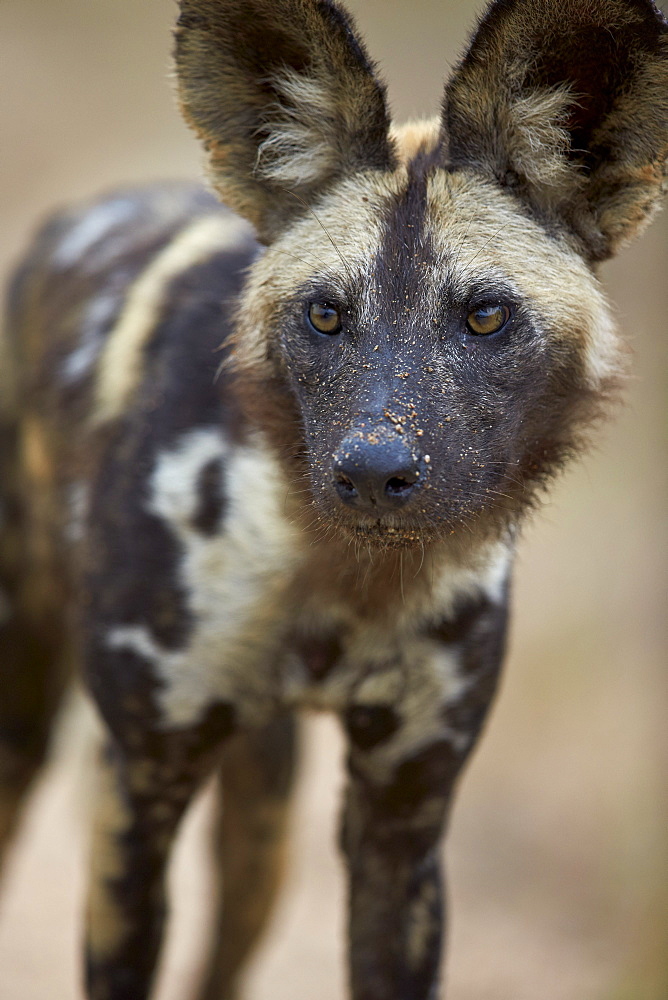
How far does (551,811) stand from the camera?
475cm

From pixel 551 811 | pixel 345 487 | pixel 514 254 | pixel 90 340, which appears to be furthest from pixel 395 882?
pixel 551 811

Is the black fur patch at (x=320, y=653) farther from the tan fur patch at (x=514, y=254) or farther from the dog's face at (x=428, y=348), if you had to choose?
the tan fur patch at (x=514, y=254)

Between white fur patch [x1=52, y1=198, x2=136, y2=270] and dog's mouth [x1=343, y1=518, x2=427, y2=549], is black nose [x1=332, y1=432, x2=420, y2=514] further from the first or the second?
white fur patch [x1=52, y1=198, x2=136, y2=270]

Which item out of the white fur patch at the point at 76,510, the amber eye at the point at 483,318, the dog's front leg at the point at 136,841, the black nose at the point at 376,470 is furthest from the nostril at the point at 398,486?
the white fur patch at the point at 76,510

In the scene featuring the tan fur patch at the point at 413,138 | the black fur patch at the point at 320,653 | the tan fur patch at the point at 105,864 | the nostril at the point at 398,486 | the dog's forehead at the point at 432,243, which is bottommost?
the tan fur patch at the point at 105,864

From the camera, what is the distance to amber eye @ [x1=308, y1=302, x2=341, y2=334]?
215 centimetres

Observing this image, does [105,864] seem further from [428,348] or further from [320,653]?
[428,348]

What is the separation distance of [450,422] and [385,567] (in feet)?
1.39

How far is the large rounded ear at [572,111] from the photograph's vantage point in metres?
2.02

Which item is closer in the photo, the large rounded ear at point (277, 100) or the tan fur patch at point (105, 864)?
the large rounded ear at point (277, 100)

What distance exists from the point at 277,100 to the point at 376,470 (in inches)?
31.4

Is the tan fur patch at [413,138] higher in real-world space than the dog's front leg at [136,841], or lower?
higher

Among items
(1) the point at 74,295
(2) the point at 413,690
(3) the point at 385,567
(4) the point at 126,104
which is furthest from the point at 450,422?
(4) the point at 126,104

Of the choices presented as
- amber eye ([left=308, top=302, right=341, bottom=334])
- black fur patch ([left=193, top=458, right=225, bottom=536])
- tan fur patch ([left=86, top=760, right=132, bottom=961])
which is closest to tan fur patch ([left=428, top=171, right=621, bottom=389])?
amber eye ([left=308, top=302, right=341, bottom=334])
